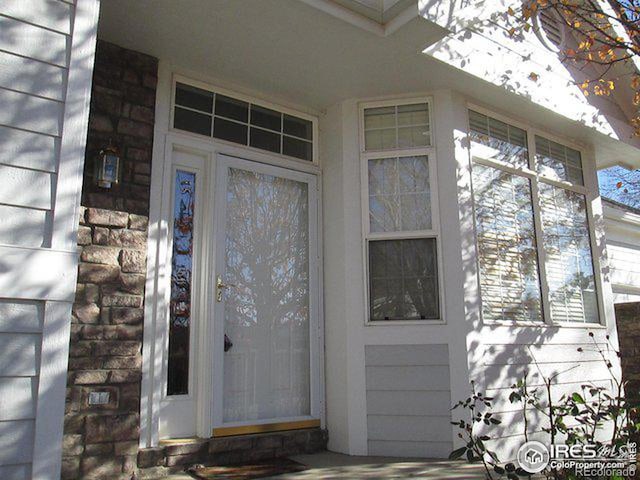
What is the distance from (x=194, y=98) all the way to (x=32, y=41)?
1.62 metres

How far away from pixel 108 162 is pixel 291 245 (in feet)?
5.06

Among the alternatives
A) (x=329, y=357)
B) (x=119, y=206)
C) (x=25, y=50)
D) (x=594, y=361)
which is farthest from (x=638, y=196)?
(x=25, y=50)

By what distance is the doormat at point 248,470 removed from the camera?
3330 millimetres

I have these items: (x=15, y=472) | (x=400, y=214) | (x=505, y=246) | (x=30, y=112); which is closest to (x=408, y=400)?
(x=400, y=214)

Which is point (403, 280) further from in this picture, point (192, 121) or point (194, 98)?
point (194, 98)

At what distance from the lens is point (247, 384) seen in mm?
3949

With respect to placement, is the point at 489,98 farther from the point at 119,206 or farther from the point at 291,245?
the point at 119,206

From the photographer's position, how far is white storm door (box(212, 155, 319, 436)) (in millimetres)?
3904

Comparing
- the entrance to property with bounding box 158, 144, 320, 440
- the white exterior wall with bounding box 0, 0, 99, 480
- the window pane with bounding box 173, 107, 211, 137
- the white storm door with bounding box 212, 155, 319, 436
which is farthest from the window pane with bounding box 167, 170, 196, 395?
the white exterior wall with bounding box 0, 0, 99, 480

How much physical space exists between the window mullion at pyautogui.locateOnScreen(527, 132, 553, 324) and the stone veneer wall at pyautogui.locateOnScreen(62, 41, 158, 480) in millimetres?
3263

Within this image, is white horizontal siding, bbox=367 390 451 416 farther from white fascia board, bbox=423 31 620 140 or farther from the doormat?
white fascia board, bbox=423 31 620 140

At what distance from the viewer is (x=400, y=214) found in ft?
14.2

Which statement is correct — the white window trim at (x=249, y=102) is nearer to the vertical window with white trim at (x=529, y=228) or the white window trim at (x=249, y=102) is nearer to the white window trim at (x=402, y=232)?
the white window trim at (x=402, y=232)

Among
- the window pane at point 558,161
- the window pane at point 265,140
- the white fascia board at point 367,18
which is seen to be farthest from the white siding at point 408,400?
the white fascia board at point 367,18
